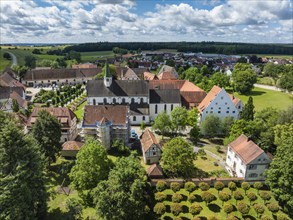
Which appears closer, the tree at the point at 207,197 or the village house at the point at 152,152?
the tree at the point at 207,197

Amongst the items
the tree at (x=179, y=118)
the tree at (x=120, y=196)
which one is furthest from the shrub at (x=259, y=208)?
the tree at (x=179, y=118)

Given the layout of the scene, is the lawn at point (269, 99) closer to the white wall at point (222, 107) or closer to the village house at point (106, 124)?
the white wall at point (222, 107)

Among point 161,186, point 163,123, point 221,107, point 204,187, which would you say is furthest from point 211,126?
point 161,186

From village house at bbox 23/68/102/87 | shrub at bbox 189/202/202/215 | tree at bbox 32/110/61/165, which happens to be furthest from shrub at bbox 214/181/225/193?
village house at bbox 23/68/102/87

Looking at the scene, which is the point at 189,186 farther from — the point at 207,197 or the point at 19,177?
the point at 19,177

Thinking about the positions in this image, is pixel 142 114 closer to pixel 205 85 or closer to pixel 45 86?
pixel 205 85
